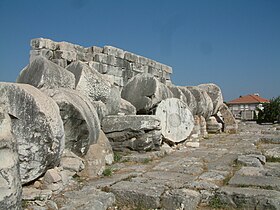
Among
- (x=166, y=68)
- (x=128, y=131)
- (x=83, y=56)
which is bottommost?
(x=128, y=131)

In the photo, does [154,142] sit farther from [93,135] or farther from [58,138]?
[58,138]

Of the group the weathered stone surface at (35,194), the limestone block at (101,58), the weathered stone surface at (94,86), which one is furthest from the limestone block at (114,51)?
the weathered stone surface at (35,194)

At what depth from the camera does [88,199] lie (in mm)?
3303

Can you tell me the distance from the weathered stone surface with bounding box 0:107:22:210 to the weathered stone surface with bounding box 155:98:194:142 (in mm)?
5162

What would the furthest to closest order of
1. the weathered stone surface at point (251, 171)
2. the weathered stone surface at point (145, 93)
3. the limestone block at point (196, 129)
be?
the limestone block at point (196, 129) → the weathered stone surface at point (145, 93) → the weathered stone surface at point (251, 171)

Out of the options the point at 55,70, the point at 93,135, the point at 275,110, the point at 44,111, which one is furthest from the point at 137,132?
the point at 275,110

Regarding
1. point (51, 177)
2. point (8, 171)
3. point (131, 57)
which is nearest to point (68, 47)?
point (131, 57)

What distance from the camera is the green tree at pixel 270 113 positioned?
2139cm

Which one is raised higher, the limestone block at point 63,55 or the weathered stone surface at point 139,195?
the limestone block at point 63,55

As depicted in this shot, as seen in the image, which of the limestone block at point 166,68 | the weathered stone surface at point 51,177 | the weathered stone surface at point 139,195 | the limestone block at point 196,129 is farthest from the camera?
the limestone block at point 166,68

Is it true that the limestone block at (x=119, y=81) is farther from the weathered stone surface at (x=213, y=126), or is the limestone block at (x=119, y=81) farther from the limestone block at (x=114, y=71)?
the weathered stone surface at (x=213, y=126)

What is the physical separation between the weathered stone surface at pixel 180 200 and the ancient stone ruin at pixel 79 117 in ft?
3.92

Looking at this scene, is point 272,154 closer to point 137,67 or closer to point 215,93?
point 215,93

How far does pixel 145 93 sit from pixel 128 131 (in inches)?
76.1
